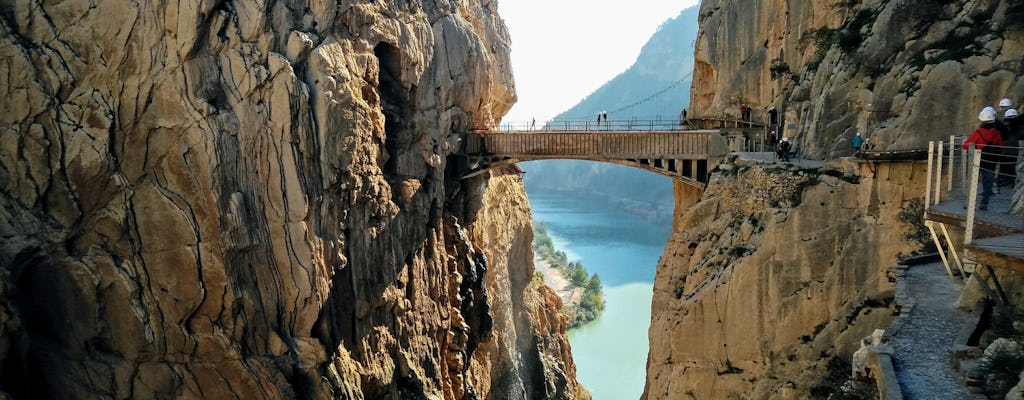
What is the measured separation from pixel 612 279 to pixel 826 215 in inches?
2552

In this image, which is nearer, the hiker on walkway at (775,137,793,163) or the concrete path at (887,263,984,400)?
the concrete path at (887,263,984,400)

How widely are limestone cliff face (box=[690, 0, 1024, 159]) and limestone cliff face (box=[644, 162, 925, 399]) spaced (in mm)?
1221

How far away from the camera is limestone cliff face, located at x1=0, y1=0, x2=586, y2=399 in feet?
57.9

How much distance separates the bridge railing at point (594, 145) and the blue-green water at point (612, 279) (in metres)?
21.0

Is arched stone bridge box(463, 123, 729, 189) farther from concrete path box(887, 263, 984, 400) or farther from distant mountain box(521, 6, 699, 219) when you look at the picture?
distant mountain box(521, 6, 699, 219)

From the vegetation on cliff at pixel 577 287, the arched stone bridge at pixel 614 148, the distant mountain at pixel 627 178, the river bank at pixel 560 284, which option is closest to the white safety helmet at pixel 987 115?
the arched stone bridge at pixel 614 148

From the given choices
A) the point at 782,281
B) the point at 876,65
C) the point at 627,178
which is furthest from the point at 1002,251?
the point at 627,178

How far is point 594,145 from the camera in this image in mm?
24656

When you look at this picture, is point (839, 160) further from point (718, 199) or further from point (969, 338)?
point (969, 338)

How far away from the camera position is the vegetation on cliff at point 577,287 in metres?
59.8

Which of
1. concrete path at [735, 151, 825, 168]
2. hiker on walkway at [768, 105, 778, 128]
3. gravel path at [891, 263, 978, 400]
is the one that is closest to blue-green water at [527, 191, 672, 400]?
hiker on walkway at [768, 105, 778, 128]

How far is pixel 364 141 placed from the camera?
70.5ft

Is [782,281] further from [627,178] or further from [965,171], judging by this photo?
[627,178]

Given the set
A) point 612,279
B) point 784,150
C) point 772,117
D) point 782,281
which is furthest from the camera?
point 612,279
